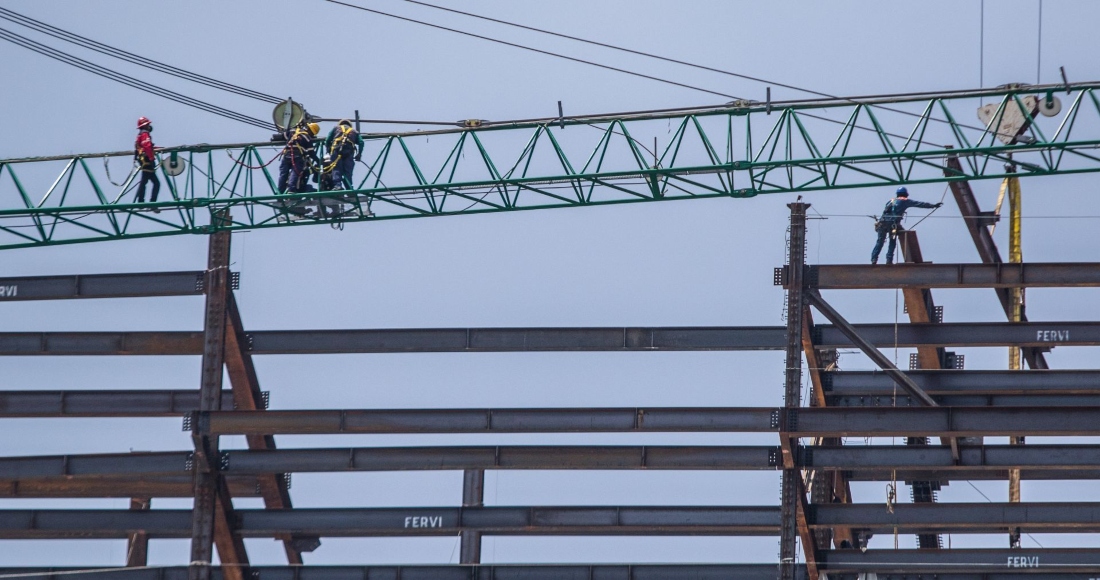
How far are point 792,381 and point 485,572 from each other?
767 cm

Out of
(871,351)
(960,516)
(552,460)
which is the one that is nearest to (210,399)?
(552,460)

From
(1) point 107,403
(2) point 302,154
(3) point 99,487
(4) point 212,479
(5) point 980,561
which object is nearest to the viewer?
(5) point 980,561

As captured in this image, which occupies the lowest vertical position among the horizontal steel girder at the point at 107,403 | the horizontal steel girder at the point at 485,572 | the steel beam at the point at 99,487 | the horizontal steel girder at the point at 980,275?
the horizontal steel girder at the point at 485,572

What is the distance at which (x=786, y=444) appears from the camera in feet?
111

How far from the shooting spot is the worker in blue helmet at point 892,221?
3712cm

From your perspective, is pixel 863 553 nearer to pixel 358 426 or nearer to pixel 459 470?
pixel 459 470

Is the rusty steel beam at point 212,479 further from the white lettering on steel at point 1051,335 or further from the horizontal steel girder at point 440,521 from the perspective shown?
the white lettering on steel at point 1051,335

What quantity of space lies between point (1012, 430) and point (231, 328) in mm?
17199

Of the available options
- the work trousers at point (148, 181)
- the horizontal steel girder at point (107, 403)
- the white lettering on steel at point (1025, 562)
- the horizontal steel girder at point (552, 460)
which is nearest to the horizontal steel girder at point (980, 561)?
the white lettering on steel at point (1025, 562)

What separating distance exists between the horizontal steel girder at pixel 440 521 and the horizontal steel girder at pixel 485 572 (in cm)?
91

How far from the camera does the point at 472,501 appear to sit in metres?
36.7

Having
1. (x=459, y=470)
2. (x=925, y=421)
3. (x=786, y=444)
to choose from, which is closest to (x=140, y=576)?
(x=459, y=470)

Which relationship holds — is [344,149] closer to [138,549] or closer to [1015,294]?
[138,549]

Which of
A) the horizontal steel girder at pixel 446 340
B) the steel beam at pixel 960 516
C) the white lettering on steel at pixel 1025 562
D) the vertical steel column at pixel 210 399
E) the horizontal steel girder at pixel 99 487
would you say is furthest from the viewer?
the horizontal steel girder at pixel 99 487
